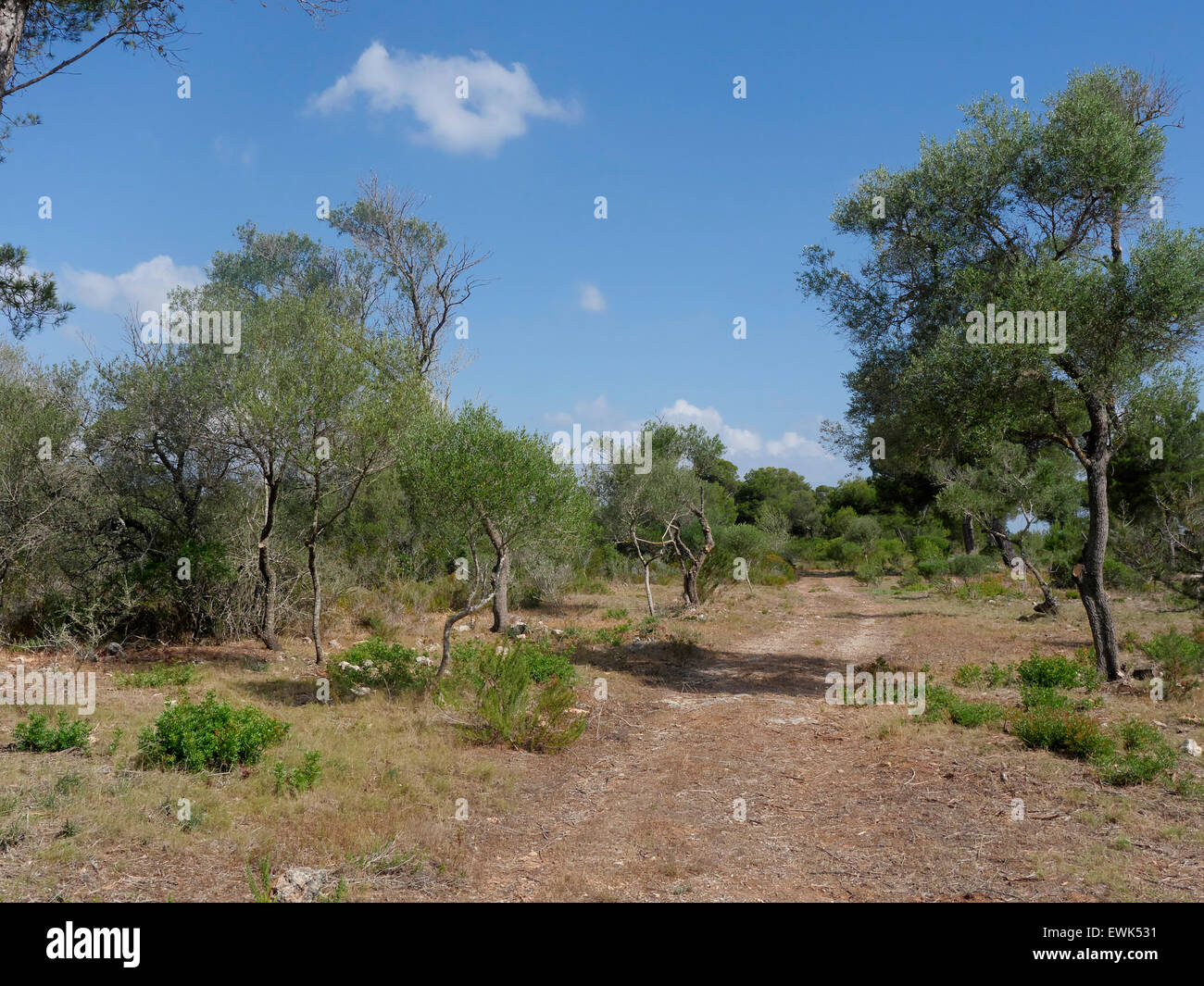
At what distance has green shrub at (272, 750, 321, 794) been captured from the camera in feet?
23.7

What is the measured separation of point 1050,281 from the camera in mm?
11070

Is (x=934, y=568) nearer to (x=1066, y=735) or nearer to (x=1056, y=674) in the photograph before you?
(x=1056, y=674)

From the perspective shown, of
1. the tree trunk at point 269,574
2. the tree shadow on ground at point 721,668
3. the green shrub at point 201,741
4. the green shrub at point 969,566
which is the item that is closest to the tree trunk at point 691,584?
the tree shadow on ground at point 721,668

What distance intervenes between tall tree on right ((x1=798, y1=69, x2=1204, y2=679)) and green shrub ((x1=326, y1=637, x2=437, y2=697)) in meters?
9.65

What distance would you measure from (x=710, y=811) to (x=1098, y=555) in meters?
8.57

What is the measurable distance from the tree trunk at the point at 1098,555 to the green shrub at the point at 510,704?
8.50 meters

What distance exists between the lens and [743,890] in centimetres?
557

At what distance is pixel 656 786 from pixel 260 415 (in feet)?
32.1

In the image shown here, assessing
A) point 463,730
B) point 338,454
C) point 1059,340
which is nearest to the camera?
point 463,730

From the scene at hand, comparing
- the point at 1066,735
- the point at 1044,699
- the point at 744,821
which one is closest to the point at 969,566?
the point at 1044,699

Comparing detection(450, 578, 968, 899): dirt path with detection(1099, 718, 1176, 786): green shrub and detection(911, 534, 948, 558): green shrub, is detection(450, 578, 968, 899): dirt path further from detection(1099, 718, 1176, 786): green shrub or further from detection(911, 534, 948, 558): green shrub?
detection(911, 534, 948, 558): green shrub

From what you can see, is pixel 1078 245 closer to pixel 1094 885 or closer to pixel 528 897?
pixel 1094 885

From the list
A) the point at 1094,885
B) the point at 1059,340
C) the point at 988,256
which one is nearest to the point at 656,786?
the point at 1094,885

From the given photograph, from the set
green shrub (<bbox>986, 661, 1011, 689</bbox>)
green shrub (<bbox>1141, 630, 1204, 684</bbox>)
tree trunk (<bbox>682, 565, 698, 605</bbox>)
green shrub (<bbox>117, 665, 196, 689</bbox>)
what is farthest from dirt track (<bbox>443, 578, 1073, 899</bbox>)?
tree trunk (<bbox>682, 565, 698, 605</bbox>)
